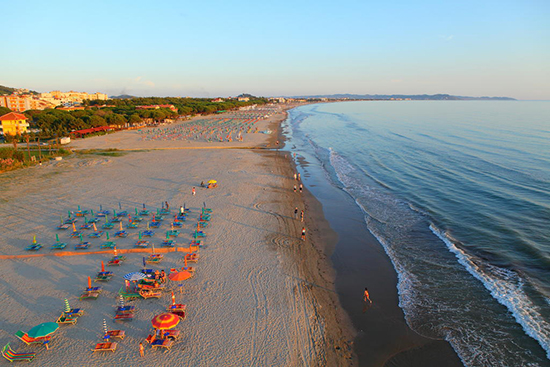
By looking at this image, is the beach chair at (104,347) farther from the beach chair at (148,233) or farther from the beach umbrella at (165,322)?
the beach chair at (148,233)

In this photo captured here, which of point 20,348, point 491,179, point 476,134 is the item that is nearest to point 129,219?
point 20,348

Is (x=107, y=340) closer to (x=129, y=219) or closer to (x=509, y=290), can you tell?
(x=129, y=219)

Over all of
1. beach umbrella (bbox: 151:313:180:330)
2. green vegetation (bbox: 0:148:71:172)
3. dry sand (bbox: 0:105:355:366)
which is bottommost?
dry sand (bbox: 0:105:355:366)

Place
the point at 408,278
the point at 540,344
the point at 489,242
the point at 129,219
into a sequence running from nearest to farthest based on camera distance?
1. the point at 540,344
2. the point at 408,278
3. the point at 489,242
4. the point at 129,219

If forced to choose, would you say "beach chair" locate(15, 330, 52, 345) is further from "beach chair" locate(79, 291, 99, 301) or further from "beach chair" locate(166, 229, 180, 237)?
"beach chair" locate(166, 229, 180, 237)

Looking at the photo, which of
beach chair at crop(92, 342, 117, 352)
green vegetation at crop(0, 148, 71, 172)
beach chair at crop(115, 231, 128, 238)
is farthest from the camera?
green vegetation at crop(0, 148, 71, 172)

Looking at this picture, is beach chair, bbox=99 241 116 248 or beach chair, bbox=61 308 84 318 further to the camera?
beach chair, bbox=99 241 116 248

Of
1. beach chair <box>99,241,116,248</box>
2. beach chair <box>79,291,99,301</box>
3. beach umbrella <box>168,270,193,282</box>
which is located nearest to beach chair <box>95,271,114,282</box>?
beach chair <box>79,291,99,301</box>
